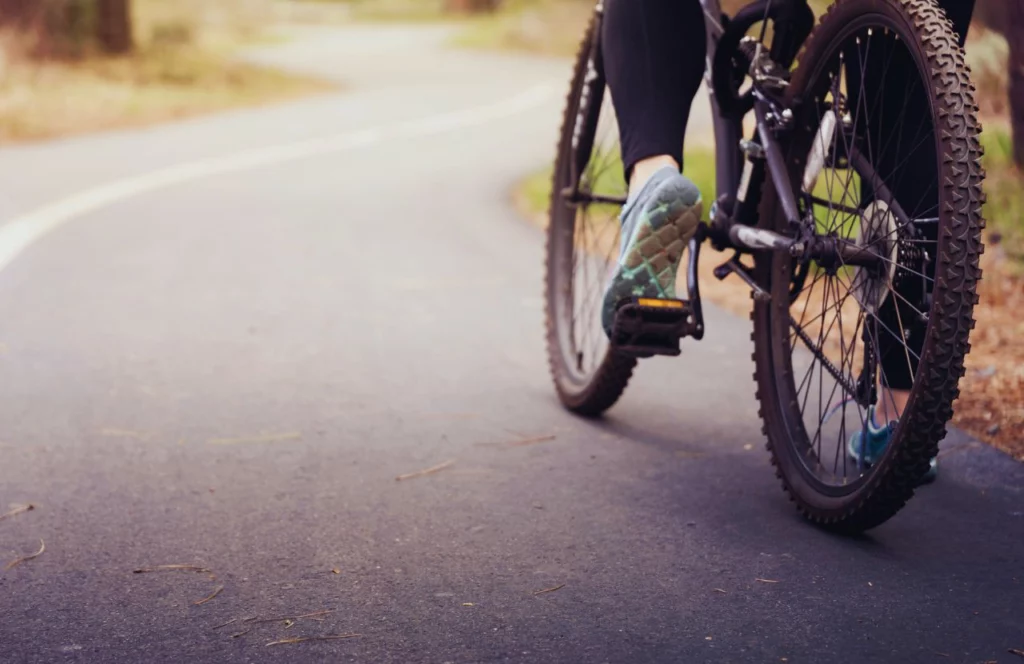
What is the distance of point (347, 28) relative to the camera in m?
41.8

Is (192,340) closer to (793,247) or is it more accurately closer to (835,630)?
(793,247)

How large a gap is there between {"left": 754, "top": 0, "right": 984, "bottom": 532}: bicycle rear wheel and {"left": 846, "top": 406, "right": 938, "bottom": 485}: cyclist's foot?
0.03 metres

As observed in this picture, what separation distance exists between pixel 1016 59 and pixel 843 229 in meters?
5.03

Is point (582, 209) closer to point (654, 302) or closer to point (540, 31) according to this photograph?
point (654, 302)

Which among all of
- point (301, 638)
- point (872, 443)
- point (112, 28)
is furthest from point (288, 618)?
point (112, 28)

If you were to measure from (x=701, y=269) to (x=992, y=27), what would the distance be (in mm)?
2415

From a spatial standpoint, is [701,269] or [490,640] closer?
[490,640]

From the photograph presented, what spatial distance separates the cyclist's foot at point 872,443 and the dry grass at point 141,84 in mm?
11589

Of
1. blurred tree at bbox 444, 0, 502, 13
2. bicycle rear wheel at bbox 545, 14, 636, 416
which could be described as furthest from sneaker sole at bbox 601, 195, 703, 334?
blurred tree at bbox 444, 0, 502, 13

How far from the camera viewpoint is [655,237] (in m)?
3.35

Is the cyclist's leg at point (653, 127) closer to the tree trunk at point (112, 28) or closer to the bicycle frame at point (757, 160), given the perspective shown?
the bicycle frame at point (757, 160)

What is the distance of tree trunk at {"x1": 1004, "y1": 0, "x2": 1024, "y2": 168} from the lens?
25.0 feet

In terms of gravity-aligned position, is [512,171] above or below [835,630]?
below

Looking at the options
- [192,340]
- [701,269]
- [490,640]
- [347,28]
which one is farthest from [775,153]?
[347,28]
